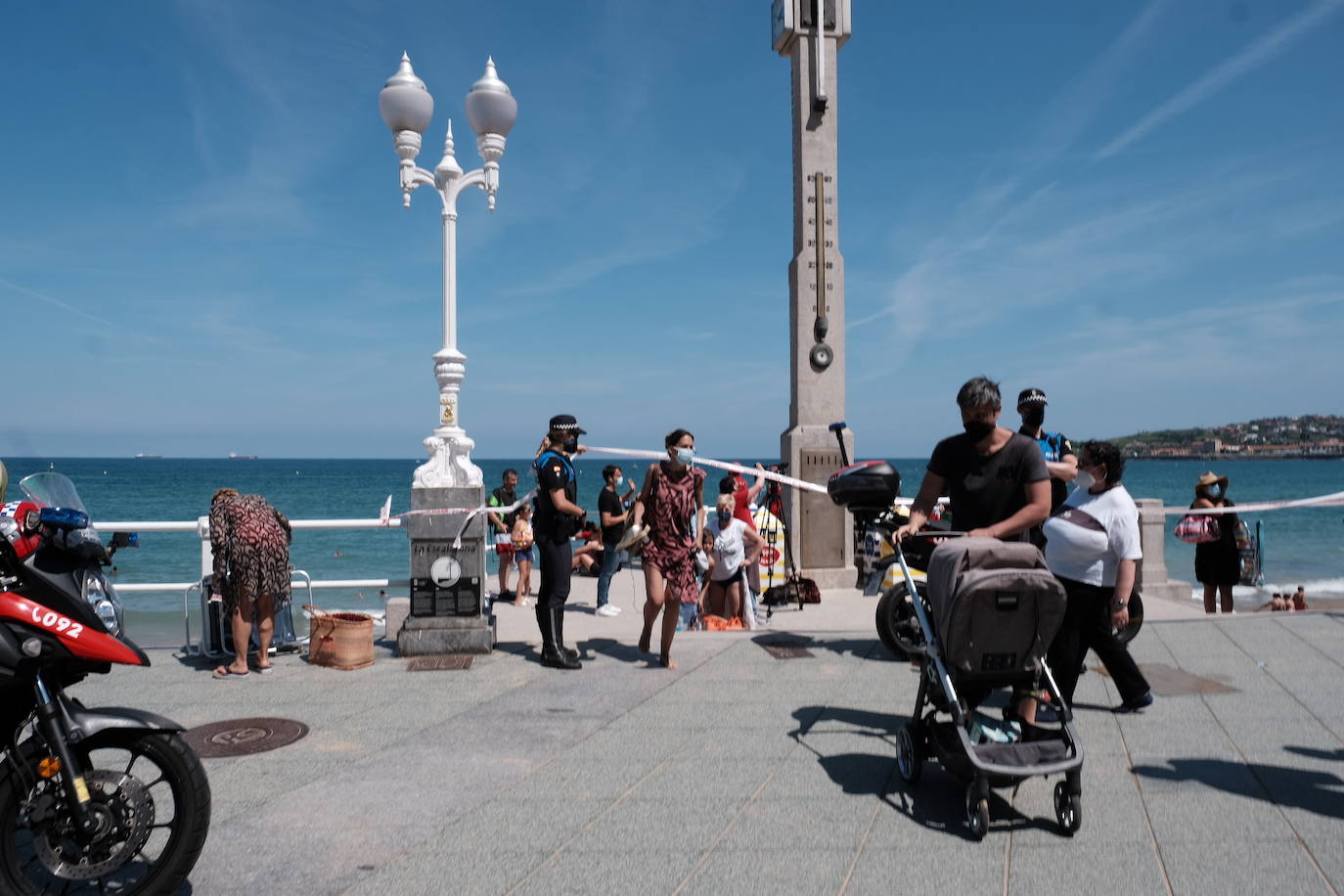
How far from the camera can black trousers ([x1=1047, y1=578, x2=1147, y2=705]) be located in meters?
5.47

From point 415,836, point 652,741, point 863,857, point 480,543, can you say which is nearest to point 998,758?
point 863,857

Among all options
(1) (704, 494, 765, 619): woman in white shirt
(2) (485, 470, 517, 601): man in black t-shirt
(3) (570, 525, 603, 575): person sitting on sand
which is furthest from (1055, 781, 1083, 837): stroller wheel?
(3) (570, 525, 603, 575): person sitting on sand

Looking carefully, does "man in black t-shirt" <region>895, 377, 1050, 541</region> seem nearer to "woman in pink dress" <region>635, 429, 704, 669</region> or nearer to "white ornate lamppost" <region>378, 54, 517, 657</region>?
"woman in pink dress" <region>635, 429, 704, 669</region>

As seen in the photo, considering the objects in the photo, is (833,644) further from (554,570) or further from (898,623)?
(554,570)

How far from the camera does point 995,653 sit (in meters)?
4.17

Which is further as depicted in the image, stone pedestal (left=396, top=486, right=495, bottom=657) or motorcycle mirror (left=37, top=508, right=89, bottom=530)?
stone pedestal (left=396, top=486, right=495, bottom=657)

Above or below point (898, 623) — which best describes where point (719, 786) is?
below

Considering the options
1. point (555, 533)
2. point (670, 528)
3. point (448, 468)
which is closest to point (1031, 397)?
point (670, 528)

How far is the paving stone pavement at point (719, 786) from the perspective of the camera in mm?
3738

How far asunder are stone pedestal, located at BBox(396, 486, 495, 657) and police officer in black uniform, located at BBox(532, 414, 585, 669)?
629 mm

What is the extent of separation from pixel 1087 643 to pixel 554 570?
3633mm

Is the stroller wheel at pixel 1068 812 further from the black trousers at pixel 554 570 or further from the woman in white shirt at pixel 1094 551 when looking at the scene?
the black trousers at pixel 554 570

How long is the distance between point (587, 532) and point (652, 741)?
924cm

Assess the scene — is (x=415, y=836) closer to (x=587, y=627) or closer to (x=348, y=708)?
(x=348, y=708)
